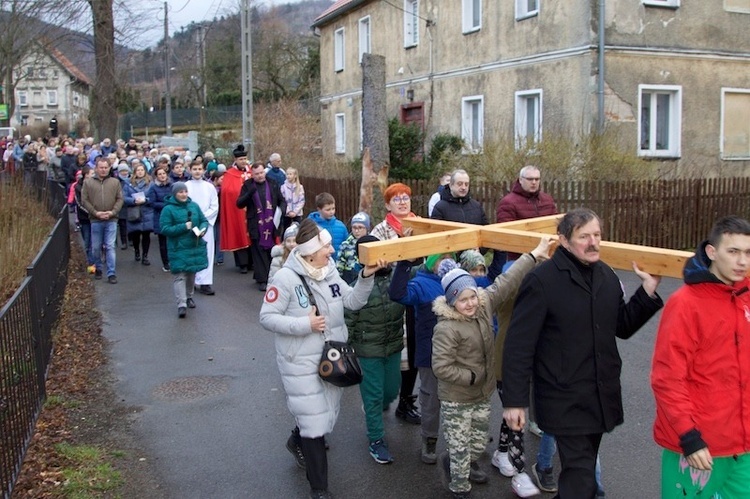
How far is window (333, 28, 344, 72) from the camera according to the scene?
3180 cm

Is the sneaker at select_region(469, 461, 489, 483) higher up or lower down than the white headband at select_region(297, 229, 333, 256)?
lower down

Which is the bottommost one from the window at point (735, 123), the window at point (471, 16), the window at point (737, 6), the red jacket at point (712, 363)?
the red jacket at point (712, 363)

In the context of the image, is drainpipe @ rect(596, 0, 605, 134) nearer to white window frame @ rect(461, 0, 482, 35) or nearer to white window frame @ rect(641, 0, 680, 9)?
white window frame @ rect(641, 0, 680, 9)

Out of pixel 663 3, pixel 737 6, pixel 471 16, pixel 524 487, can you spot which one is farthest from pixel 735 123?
pixel 524 487

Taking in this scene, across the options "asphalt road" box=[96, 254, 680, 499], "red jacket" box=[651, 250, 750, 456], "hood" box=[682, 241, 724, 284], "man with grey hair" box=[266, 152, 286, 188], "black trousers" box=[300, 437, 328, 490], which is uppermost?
"man with grey hair" box=[266, 152, 286, 188]

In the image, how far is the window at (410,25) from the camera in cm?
2564

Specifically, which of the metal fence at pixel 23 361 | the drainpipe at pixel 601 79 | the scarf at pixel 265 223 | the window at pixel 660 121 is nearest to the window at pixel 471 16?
the drainpipe at pixel 601 79

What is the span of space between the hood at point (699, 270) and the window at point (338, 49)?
2911cm

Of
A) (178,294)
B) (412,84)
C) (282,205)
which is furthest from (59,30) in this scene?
(178,294)

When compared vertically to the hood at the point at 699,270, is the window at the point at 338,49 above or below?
above

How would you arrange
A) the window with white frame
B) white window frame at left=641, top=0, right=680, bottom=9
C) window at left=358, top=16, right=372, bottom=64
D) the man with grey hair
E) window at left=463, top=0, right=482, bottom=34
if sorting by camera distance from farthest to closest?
the window with white frame
window at left=358, top=16, right=372, bottom=64
window at left=463, top=0, right=482, bottom=34
white window frame at left=641, top=0, right=680, bottom=9
the man with grey hair

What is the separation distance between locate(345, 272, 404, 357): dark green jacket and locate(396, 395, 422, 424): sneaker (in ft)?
2.89

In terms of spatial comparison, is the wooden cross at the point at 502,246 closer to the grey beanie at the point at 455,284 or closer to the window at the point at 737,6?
the grey beanie at the point at 455,284

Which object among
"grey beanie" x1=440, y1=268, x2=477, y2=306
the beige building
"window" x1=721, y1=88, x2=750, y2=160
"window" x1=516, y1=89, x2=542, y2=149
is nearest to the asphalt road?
"grey beanie" x1=440, y1=268, x2=477, y2=306
